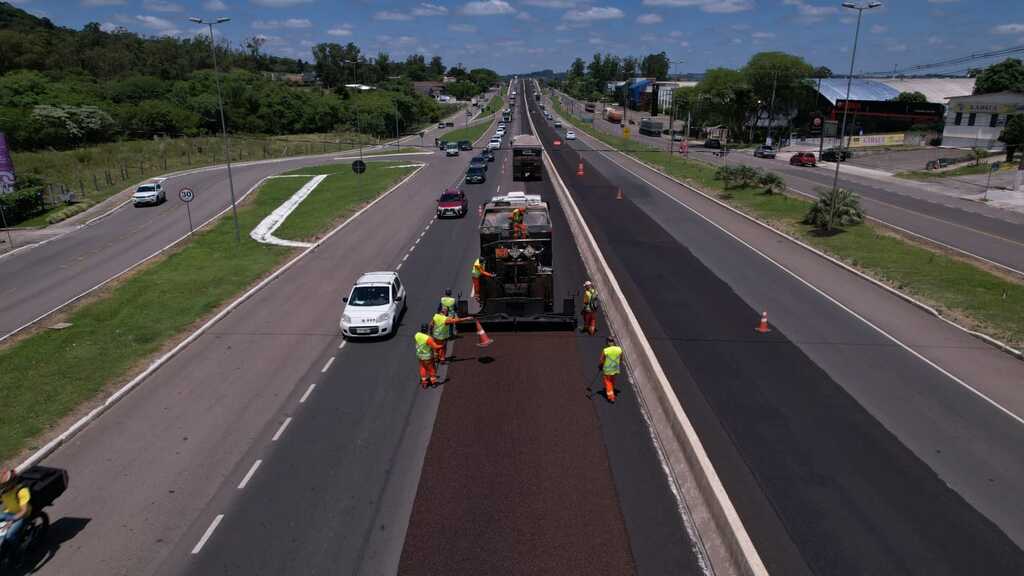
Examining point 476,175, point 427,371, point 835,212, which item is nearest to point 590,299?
point 427,371

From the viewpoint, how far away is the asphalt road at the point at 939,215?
31391mm

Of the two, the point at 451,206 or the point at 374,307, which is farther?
the point at 451,206

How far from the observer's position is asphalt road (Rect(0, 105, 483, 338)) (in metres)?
26.4

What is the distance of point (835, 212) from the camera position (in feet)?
113

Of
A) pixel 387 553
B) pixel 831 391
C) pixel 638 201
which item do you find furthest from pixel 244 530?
pixel 638 201

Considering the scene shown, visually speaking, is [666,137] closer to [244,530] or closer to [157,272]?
[157,272]

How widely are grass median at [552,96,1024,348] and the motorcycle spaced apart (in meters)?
24.5

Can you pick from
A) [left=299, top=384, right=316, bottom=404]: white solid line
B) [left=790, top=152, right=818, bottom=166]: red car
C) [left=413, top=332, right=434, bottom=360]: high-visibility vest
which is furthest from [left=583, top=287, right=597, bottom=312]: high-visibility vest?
[left=790, top=152, right=818, bottom=166]: red car

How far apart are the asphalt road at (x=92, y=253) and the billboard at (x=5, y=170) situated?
6200mm

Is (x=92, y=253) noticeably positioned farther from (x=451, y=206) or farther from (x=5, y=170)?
(x=451, y=206)

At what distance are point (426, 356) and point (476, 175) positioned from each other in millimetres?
40069

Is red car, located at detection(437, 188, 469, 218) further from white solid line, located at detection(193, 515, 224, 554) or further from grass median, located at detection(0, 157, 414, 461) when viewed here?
white solid line, located at detection(193, 515, 224, 554)

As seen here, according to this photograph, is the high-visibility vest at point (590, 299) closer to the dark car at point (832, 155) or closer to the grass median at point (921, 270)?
the grass median at point (921, 270)

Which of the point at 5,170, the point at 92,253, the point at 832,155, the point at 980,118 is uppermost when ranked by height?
the point at 980,118
